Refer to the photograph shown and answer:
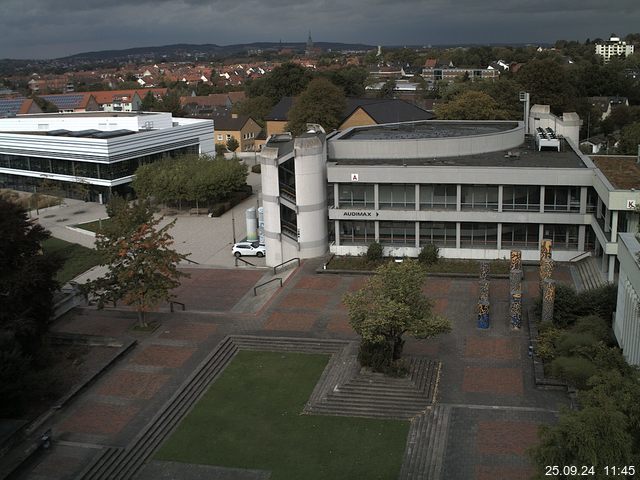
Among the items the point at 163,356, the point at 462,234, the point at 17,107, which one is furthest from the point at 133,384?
the point at 17,107

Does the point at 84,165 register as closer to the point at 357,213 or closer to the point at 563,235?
the point at 357,213

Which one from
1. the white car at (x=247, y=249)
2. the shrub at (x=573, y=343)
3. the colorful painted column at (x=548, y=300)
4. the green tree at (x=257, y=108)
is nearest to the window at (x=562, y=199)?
the colorful painted column at (x=548, y=300)

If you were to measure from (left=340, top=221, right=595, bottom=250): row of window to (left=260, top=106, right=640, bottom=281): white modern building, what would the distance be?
0.19ft

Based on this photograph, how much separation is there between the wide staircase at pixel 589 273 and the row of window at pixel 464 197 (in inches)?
117

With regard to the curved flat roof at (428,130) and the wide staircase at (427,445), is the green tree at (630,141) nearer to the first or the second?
the curved flat roof at (428,130)

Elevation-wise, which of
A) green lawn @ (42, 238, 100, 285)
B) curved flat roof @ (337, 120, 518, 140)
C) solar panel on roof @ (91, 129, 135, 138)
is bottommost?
green lawn @ (42, 238, 100, 285)

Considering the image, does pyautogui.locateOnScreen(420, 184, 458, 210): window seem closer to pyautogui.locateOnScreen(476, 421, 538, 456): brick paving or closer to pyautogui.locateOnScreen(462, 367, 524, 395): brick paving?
pyautogui.locateOnScreen(462, 367, 524, 395): brick paving

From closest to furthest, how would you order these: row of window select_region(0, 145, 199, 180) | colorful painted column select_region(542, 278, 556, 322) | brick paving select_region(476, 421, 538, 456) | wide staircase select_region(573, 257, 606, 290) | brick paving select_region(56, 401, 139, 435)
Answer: brick paving select_region(476, 421, 538, 456)
brick paving select_region(56, 401, 139, 435)
colorful painted column select_region(542, 278, 556, 322)
wide staircase select_region(573, 257, 606, 290)
row of window select_region(0, 145, 199, 180)

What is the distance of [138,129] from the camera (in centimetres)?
7388

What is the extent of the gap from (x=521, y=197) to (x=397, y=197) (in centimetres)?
702

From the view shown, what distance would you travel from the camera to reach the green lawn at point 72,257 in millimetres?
43969

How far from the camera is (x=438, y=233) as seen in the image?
41281 mm

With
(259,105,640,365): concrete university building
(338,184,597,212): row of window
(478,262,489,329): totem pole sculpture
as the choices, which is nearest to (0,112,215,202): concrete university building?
(259,105,640,365): concrete university building

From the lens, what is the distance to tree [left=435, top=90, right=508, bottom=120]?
69938mm
